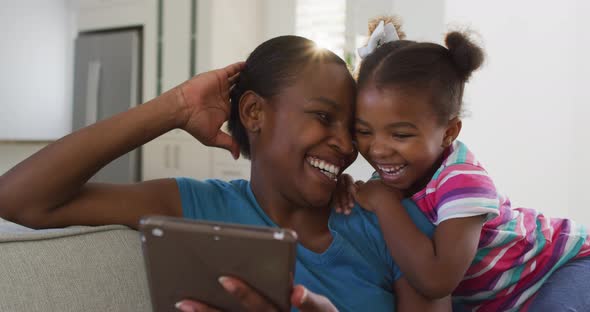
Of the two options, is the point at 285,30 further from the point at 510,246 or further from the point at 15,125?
the point at 510,246

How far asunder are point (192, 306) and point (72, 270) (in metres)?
0.31

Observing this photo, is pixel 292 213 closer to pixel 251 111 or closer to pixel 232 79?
pixel 251 111

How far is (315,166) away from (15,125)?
157 inches

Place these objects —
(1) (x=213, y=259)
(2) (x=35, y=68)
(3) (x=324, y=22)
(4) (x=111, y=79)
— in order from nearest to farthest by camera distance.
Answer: (1) (x=213, y=259), (3) (x=324, y=22), (4) (x=111, y=79), (2) (x=35, y=68)

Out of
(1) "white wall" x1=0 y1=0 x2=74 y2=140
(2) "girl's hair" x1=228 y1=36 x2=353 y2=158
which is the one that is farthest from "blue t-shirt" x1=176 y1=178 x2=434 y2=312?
(1) "white wall" x1=0 y1=0 x2=74 y2=140

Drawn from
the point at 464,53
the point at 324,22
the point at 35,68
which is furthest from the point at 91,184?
the point at 35,68

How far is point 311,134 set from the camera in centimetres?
112

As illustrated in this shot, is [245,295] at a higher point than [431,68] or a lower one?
lower

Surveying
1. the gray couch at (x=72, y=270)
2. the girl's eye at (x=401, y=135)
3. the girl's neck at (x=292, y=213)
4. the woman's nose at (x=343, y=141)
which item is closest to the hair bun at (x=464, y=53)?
the girl's eye at (x=401, y=135)

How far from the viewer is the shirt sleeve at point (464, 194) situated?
1.05m

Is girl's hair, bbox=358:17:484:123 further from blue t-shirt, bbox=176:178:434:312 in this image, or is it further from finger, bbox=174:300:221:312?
finger, bbox=174:300:221:312

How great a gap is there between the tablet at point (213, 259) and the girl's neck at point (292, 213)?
385 millimetres

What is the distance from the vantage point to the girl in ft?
3.63

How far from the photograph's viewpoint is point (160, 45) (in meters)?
4.16
